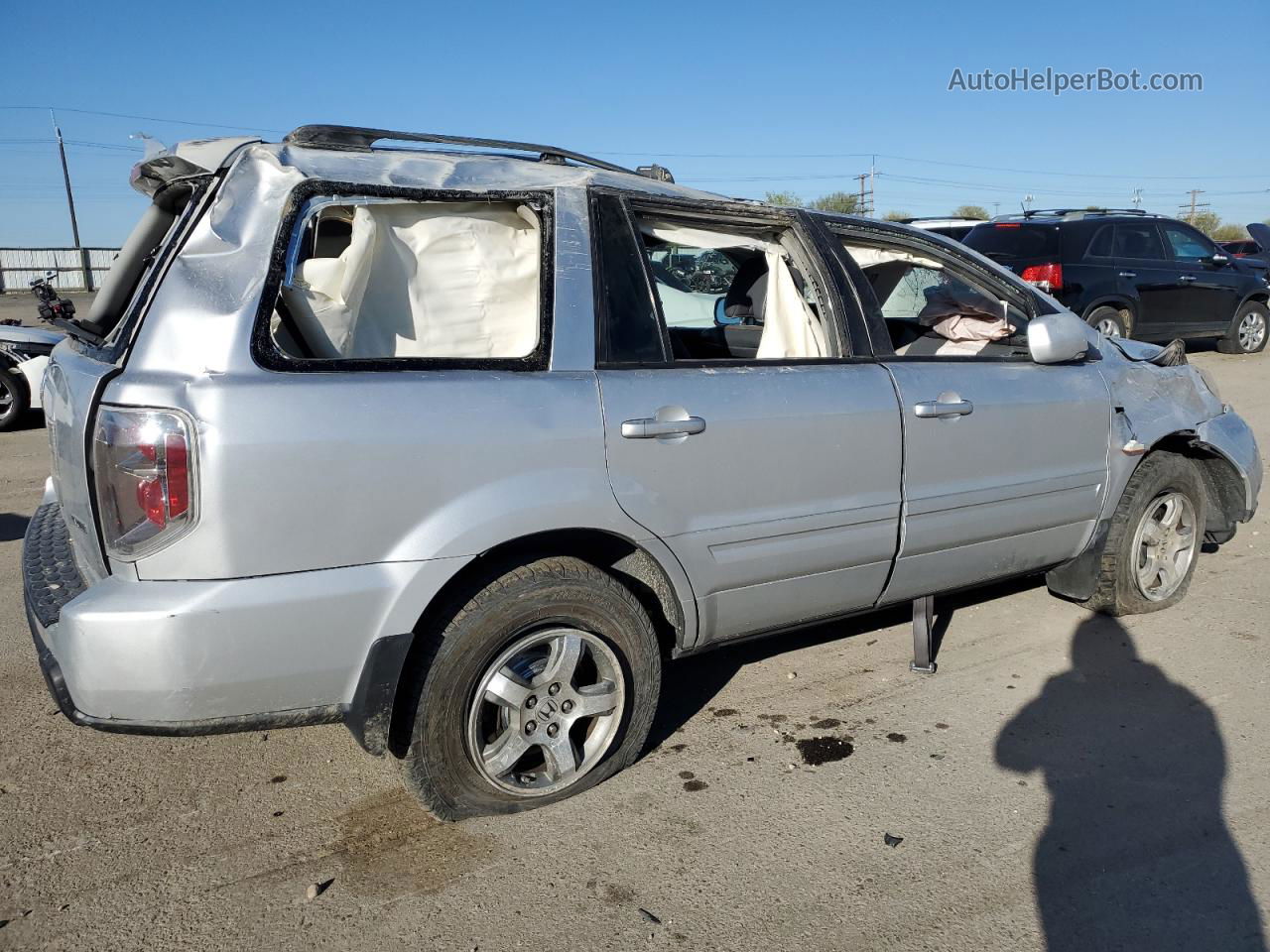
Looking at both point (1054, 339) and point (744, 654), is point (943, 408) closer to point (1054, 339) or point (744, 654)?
point (1054, 339)

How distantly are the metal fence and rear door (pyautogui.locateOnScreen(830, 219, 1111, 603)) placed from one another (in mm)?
45491

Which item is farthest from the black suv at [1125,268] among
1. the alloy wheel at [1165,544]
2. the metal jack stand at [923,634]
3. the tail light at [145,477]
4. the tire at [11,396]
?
the tail light at [145,477]

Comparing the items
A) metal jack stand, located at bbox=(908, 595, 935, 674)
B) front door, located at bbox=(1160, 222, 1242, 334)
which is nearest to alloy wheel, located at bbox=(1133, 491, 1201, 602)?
metal jack stand, located at bbox=(908, 595, 935, 674)

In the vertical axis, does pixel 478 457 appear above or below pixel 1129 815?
above

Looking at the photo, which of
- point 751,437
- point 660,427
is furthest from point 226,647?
point 751,437

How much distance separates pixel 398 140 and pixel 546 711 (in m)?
1.74

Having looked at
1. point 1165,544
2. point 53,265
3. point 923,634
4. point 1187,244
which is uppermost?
point 53,265

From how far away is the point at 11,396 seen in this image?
31.5 feet

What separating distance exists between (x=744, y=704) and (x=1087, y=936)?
1.49m

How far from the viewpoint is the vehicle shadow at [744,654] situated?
3711mm

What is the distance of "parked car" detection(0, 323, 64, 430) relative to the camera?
945 cm

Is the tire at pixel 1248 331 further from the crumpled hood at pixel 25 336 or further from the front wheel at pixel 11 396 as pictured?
the front wheel at pixel 11 396

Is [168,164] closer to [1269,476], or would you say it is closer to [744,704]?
[744,704]

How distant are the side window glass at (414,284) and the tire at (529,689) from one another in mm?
689
